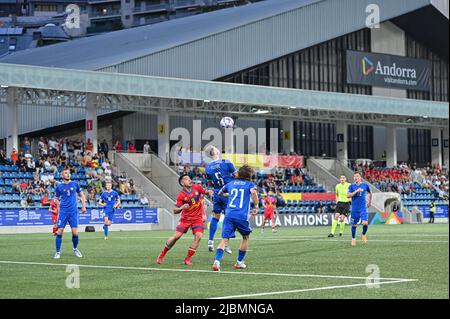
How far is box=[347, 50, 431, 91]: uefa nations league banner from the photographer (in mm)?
77688

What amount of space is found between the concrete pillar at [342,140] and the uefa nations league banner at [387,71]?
26.9 feet

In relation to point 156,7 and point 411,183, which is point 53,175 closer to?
point 411,183

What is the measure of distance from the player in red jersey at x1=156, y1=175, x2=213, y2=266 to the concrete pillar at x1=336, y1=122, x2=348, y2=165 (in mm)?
51572

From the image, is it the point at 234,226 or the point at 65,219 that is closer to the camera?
the point at 234,226

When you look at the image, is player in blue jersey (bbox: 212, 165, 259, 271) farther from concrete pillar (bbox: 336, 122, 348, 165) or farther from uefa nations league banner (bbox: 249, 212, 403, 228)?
concrete pillar (bbox: 336, 122, 348, 165)

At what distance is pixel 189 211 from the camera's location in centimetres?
1912

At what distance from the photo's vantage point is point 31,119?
5938cm

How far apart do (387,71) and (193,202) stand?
63.3 metres

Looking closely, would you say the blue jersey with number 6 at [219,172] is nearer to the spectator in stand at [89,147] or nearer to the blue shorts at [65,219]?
the blue shorts at [65,219]

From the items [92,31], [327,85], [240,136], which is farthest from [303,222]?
[92,31]

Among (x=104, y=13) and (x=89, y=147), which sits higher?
(x=104, y=13)

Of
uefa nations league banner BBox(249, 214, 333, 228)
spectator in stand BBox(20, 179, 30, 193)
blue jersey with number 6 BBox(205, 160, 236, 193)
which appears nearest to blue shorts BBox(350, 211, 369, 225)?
blue jersey with number 6 BBox(205, 160, 236, 193)

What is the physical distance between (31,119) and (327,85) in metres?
27.6

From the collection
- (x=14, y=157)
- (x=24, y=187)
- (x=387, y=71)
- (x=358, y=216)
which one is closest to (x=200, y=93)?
(x=14, y=157)
